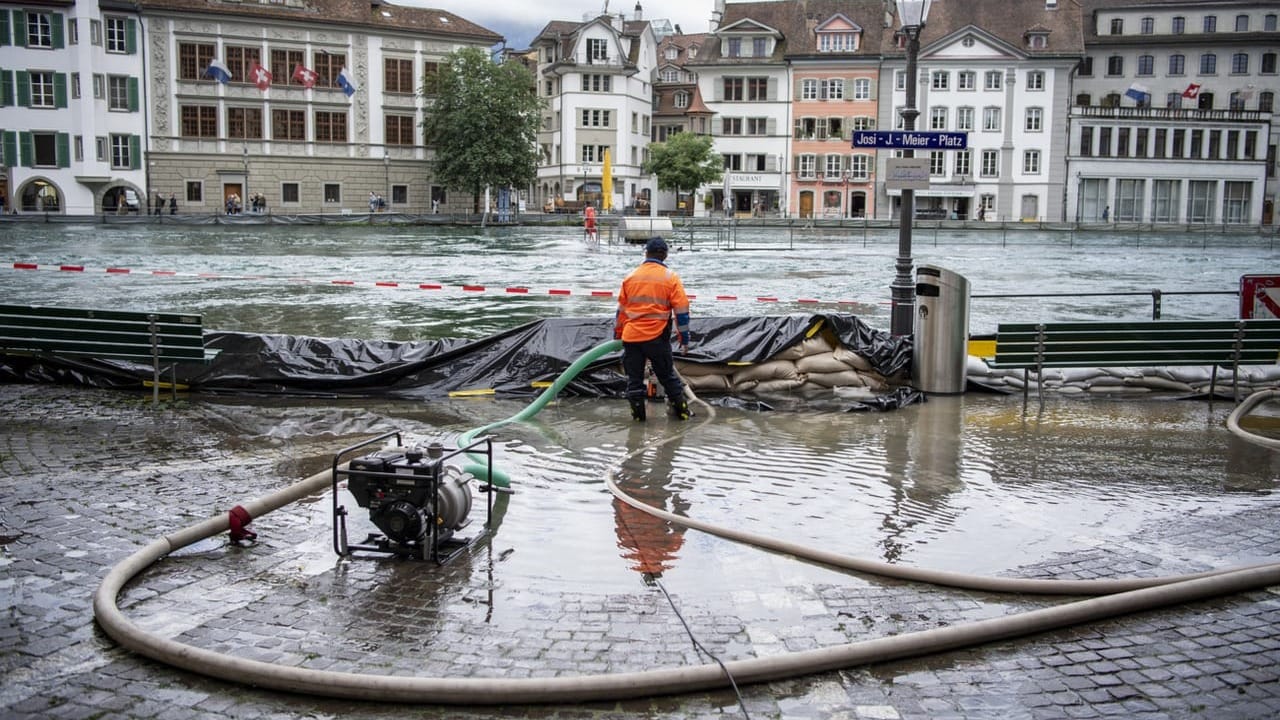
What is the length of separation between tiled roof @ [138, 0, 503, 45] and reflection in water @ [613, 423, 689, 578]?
69378mm

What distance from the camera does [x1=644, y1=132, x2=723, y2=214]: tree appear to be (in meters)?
83.6

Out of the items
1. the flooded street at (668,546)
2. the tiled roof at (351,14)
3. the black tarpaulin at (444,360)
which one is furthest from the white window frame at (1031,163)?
the black tarpaulin at (444,360)

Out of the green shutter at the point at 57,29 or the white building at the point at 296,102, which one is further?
the white building at the point at 296,102

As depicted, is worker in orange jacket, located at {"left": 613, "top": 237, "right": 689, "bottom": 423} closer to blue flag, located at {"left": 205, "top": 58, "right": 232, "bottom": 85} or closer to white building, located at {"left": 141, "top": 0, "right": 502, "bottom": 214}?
white building, located at {"left": 141, "top": 0, "right": 502, "bottom": 214}

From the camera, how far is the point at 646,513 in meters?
7.59

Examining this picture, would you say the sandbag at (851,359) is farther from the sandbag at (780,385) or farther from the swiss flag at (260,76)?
the swiss flag at (260,76)

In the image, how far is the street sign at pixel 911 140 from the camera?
1343 centimetres

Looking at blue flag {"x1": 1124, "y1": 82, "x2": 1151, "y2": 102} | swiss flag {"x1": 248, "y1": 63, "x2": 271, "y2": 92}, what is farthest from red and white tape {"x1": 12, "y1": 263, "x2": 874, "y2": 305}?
blue flag {"x1": 1124, "y1": 82, "x2": 1151, "y2": 102}

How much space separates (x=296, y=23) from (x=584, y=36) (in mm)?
23627

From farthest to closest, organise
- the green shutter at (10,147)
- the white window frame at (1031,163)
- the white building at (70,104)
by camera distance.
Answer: the white window frame at (1031,163)
the white building at (70,104)
the green shutter at (10,147)

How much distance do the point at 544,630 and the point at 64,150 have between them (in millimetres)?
72236

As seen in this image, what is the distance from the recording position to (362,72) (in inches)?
2950

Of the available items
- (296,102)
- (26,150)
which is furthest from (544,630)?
(296,102)

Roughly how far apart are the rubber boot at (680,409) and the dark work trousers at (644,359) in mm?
134
